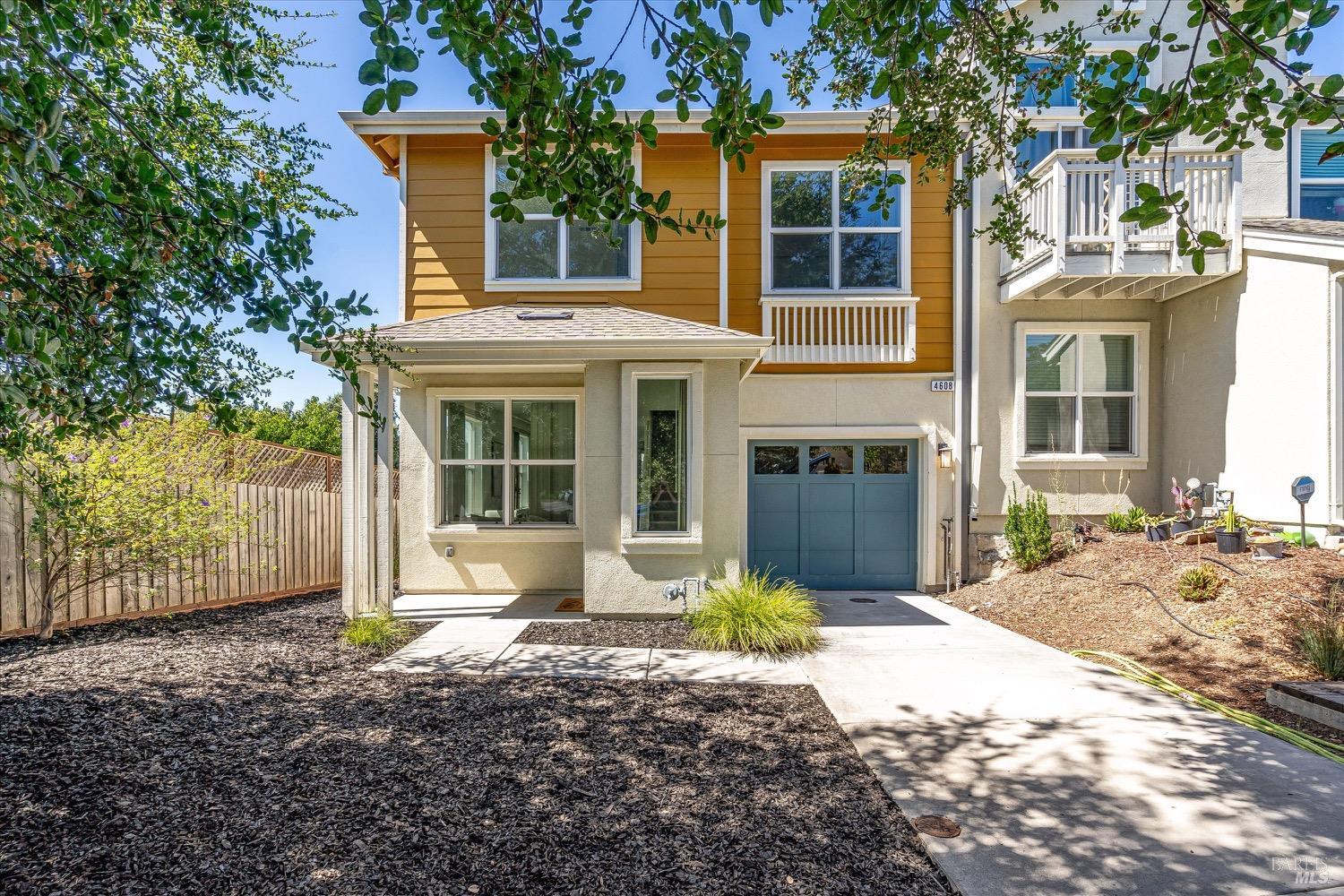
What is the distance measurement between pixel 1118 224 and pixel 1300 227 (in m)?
1.96

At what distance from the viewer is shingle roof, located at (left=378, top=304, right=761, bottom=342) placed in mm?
6531

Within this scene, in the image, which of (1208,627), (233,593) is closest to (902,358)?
(1208,627)

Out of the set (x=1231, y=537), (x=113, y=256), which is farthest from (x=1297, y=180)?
(x=113, y=256)

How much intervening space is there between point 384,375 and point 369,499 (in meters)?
1.23

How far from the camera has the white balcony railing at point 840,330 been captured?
8531 mm

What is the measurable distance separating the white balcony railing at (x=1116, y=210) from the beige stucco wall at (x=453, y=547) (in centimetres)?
601

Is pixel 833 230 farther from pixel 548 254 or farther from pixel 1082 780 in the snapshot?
pixel 1082 780

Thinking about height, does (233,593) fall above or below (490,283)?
below

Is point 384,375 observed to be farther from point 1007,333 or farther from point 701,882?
point 1007,333

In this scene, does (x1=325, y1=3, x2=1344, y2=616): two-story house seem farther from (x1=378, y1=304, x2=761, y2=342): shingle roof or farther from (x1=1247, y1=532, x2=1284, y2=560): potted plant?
(x1=1247, y1=532, x2=1284, y2=560): potted plant

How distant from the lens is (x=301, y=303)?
120 inches

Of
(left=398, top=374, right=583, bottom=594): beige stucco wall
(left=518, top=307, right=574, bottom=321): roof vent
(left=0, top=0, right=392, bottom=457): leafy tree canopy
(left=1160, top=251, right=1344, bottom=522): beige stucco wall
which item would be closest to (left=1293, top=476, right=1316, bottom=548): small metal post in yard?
(left=1160, top=251, right=1344, bottom=522): beige stucco wall

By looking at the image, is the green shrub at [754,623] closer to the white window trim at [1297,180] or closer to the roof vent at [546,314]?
the roof vent at [546,314]

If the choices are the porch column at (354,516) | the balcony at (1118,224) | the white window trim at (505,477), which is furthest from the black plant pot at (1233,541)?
the porch column at (354,516)
